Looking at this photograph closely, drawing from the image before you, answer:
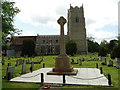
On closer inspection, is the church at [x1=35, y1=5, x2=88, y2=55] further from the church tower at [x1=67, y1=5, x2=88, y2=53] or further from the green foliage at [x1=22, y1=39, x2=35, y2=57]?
the green foliage at [x1=22, y1=39, x2=35, y2=57]

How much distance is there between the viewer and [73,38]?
61.4 m

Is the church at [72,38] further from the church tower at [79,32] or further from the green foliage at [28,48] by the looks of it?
the green foliage at [28,48]

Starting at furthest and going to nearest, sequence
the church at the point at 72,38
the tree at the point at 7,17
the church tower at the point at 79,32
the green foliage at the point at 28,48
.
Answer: the church at the point at 72,38 → the church tower at the point at 79,32 → the green foliage at the point at 28,48 → the tree at the point at 7,17

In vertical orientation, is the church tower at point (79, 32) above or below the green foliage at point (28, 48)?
above

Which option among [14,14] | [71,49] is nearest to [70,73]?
[14,14]

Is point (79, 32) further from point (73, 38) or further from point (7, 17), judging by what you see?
point (7, 17)

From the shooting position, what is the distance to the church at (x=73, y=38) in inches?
2414

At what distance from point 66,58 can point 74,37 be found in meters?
50.8

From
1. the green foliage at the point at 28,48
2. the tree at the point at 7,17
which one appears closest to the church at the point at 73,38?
the green foliage at the point at 28,48

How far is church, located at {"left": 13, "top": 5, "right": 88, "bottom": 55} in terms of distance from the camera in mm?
61312

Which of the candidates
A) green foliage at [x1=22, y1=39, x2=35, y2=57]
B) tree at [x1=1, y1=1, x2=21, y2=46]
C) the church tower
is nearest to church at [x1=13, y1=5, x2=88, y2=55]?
the church tower

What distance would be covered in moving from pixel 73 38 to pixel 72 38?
530 millimetres

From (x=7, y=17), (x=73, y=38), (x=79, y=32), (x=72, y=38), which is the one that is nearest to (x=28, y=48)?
(x=72, y=38)

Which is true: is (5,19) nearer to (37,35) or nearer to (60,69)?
(60,69)
